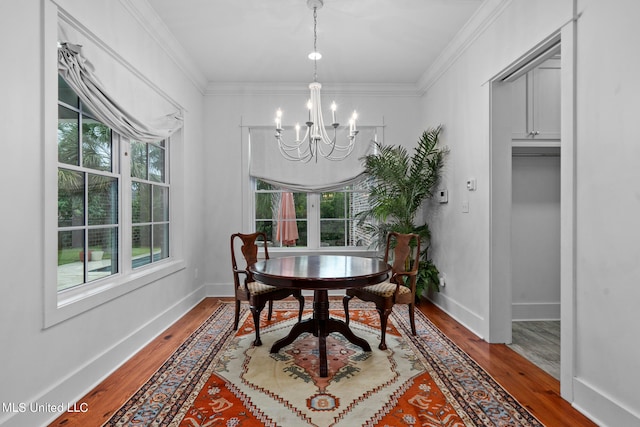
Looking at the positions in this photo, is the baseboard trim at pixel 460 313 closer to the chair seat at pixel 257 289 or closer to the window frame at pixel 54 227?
the chair seat at pixel 257 289

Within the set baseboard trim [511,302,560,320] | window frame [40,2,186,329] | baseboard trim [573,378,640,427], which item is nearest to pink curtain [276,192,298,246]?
window frame [40,2,186,329]

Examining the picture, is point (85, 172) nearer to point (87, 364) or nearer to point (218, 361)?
point (87, 364)

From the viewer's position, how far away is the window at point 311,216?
4.87 metres

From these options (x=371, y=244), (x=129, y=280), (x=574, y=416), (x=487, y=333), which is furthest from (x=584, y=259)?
(x=129, y=280)

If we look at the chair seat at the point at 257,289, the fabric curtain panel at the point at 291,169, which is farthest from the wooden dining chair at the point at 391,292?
the fabric curtain panel at the point at 291,169

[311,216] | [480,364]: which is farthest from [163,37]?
[480,364]

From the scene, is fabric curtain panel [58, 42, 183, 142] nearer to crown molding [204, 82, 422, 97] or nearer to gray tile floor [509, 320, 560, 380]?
crown molding [204, 82, 422, 97]

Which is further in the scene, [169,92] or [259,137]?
[259,137]

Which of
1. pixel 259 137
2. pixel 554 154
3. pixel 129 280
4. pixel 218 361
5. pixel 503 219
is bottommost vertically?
pixel 218 361

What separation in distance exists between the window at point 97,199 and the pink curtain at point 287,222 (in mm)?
1751

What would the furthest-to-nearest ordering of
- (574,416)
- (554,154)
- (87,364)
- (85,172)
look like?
1. (554,154)
2. (85,172)
3. (87,364)
4. (574,416)

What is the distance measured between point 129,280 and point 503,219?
10.2 feet

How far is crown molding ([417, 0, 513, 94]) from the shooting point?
2887mm

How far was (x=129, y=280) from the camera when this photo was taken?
279cm
